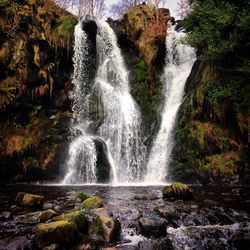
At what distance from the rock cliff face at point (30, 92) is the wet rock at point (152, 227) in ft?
37.2

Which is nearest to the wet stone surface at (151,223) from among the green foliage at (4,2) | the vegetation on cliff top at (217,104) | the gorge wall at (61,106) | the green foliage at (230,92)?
the vegetation on cliff top at (217,104)

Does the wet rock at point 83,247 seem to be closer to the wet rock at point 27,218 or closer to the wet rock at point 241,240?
the wet rock at point 27,218

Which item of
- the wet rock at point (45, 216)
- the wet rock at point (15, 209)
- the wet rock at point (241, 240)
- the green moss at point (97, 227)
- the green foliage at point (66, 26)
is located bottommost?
the wet rock at point (241, 240)

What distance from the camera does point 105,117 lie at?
70.8ft

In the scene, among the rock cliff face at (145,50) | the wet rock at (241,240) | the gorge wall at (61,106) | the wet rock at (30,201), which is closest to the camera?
the wet rock at (241,240)

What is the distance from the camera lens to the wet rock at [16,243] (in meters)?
6.83

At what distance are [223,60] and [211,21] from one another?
220cm

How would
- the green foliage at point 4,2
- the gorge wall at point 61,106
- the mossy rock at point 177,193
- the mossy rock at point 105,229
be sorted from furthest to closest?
the green foliage at point 4,2, the gorge wall at point 61,106, the mossy rock at point 177,193, the mossy rock at point 105,229

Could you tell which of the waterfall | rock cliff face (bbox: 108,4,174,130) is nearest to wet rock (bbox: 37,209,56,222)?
the waterfall

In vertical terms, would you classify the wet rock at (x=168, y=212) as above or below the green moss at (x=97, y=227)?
above

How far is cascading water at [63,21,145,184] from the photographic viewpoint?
18.4 meters

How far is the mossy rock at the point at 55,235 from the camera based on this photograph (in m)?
6.75

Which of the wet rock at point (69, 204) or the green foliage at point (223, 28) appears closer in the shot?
the wet rock at point (69, 204)

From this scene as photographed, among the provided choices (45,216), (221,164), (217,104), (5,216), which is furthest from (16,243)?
(217,104)
